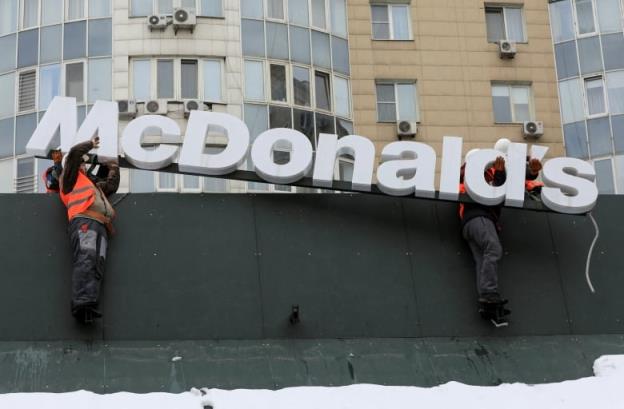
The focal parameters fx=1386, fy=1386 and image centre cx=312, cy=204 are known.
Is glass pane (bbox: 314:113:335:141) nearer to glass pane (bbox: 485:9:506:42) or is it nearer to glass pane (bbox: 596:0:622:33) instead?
glass pane (bbox: 485:9:506:42)

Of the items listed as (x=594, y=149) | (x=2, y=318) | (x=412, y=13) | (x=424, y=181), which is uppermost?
(x=412, y=13)

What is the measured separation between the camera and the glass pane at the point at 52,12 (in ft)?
103

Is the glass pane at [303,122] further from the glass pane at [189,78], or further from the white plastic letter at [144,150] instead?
the white plastic letter at [144,150]

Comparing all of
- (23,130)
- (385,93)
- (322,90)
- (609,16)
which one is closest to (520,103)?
(609,16)

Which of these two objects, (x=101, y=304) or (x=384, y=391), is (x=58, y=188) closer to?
(x=101, y=304)

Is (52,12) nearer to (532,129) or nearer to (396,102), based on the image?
(396,102)

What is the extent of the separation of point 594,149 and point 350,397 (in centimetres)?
1936

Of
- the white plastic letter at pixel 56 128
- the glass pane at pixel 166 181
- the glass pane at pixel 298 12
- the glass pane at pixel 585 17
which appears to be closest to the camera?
the white plastic letter at pixel 56 128

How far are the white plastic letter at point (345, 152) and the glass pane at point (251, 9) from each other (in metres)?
13.1

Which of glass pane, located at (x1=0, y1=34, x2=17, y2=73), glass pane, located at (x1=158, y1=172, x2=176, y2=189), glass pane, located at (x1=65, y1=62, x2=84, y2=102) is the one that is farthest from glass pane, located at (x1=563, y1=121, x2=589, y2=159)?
glass pane, located at (x1=0, y1=34, x2=17, y2=73)

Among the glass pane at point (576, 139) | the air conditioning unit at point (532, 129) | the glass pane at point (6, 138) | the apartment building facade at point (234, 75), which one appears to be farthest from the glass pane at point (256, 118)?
the glass pane at point (576, 139)

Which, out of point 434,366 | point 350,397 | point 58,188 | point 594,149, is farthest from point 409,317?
point 594,149

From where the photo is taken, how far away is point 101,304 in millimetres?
17797

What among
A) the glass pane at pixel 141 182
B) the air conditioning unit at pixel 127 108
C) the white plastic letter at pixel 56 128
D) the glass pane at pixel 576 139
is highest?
the air conditioning unit at pixel 127 108
